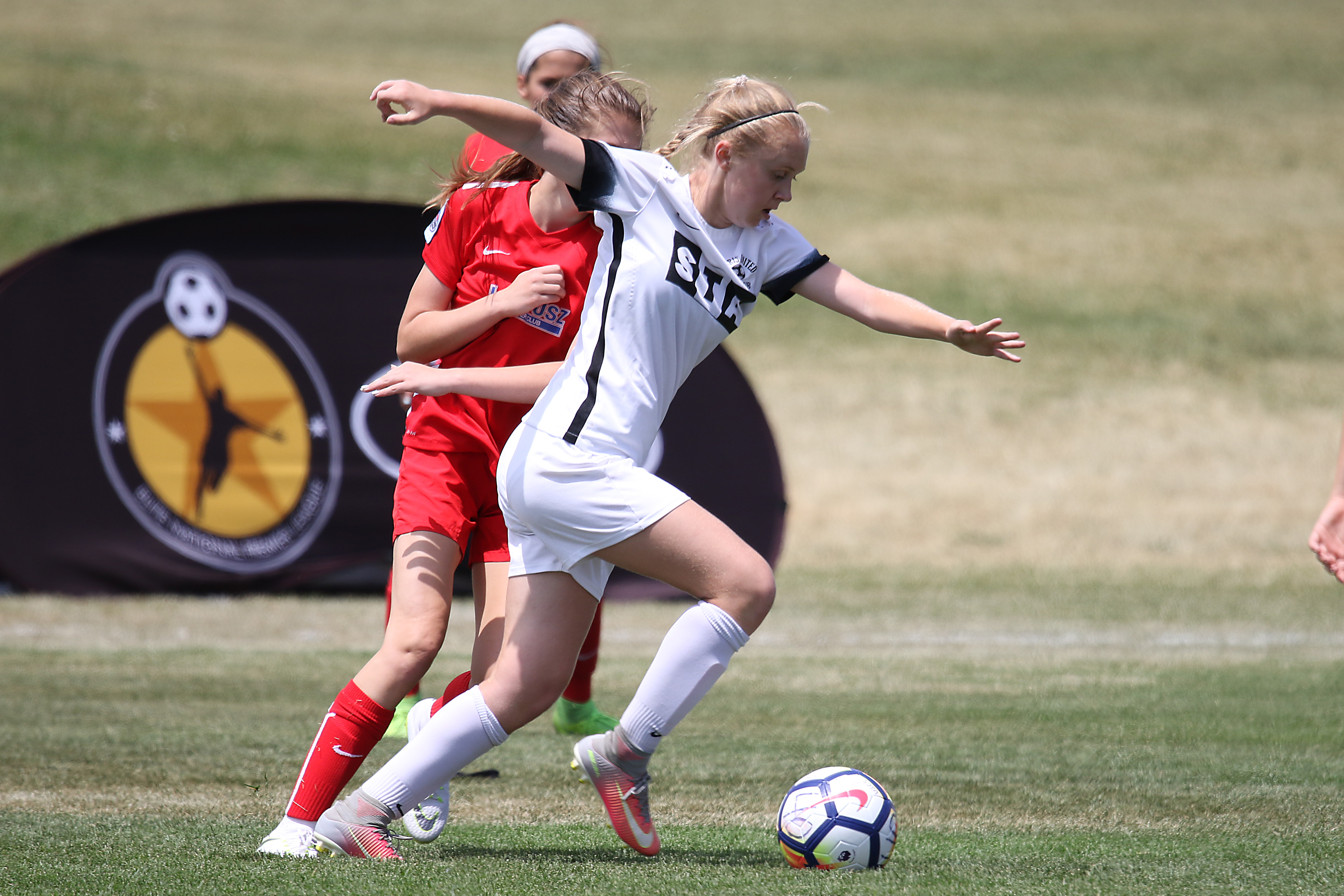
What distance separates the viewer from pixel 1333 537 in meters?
3.91

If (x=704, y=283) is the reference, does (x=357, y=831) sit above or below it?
below

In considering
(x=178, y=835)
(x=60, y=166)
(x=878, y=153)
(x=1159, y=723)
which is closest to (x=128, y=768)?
(x=178, y=835)

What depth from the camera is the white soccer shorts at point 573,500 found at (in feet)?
11.8

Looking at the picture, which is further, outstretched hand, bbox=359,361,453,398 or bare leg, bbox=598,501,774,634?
outstretched hand, bbox=359,361,453,398

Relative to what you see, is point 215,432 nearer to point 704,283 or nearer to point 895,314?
point 704,283

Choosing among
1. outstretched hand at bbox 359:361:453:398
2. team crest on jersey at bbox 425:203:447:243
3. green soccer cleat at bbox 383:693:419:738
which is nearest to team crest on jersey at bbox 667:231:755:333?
outstretched hand at bbox 359:361:453:398

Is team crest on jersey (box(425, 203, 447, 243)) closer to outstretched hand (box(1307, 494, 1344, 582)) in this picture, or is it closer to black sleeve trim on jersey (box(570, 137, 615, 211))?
black sleeve trim on jersey (box(570, 137, 615, 211))

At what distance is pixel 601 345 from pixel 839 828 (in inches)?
56.2

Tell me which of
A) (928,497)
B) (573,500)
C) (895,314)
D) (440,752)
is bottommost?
(928,497)

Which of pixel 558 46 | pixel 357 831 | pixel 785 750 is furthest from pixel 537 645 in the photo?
pixel 558 46

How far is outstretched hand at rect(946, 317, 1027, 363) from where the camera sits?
3.73 m

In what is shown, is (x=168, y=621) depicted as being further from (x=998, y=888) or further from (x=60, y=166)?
(x=60, y=166)

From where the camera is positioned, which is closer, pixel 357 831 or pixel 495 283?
pixel 357 831

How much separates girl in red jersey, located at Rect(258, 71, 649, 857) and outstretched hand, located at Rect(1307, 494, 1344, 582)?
83.0 inches
